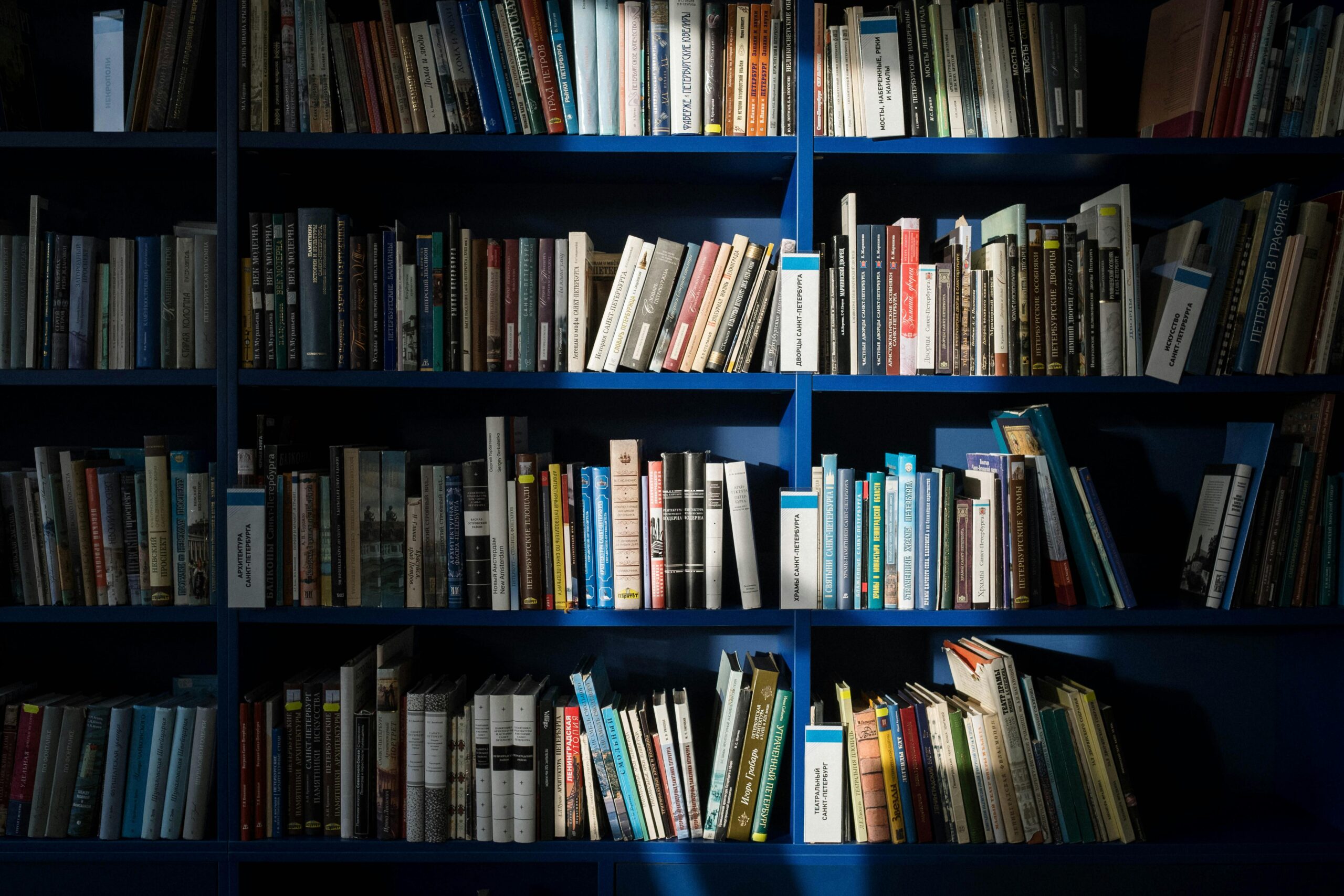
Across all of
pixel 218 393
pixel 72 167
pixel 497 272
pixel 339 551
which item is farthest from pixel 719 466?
pixel 72 167

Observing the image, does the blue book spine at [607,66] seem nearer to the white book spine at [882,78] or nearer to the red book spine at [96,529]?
the white book spine at [882,78]

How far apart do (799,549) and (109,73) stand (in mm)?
1583

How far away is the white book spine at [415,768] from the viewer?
1.52 metres

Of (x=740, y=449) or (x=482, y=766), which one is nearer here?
(x=482, y=766)

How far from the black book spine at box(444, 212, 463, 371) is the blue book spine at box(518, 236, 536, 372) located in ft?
0.36

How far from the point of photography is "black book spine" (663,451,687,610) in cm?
152

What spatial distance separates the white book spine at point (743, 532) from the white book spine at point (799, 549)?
0.19ft

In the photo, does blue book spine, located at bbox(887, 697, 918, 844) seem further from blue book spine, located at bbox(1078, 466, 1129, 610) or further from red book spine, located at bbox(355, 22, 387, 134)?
red book spine, located at bbox(355, 22, 387, 134)

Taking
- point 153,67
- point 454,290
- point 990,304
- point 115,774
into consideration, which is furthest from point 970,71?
point 115,774

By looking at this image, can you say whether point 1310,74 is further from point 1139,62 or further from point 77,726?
point 77,726

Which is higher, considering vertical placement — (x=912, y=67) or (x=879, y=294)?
(x=912, y=67)

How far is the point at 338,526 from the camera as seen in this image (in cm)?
154

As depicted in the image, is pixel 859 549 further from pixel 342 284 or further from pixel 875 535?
pixel 342 284

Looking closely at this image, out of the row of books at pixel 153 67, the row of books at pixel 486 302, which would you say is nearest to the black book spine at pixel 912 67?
the row of books at pixel 486 302
